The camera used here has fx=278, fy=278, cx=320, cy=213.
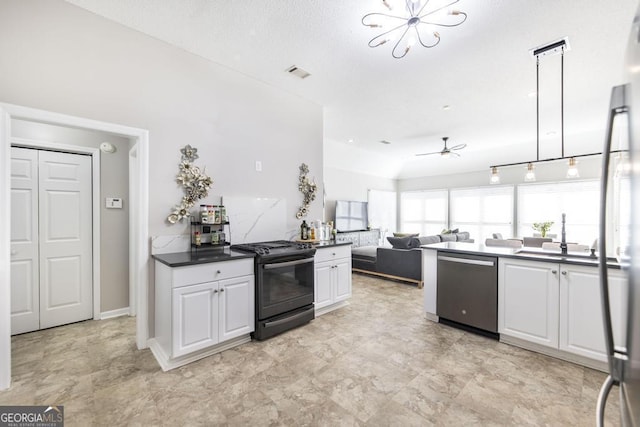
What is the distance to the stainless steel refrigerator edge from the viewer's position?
0.54 m

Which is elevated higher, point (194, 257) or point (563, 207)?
point (563, 207)

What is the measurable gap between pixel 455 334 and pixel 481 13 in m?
3.05

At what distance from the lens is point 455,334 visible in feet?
9.87

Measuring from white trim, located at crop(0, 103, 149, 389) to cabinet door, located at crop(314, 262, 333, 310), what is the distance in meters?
1.82

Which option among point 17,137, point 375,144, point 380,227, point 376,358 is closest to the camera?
point 376,358

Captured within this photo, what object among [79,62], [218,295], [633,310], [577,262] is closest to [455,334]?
[577,262]

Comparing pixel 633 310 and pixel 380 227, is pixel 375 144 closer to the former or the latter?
pixel 380 227

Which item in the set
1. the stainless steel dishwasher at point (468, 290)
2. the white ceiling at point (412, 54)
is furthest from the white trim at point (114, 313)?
the stainless steel dishwasher at point (468, 290)

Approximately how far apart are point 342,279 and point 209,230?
6.11 ft

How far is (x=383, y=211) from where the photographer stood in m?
9.03

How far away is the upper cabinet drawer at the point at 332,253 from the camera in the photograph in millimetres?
3488

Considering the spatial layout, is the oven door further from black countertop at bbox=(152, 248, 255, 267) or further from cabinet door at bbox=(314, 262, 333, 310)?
black countertop at bbox=(152, 248, 255, 267)

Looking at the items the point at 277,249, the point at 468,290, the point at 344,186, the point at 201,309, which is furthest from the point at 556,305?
the point at 344,186

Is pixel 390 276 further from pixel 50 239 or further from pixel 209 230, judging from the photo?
pixel 50 239
